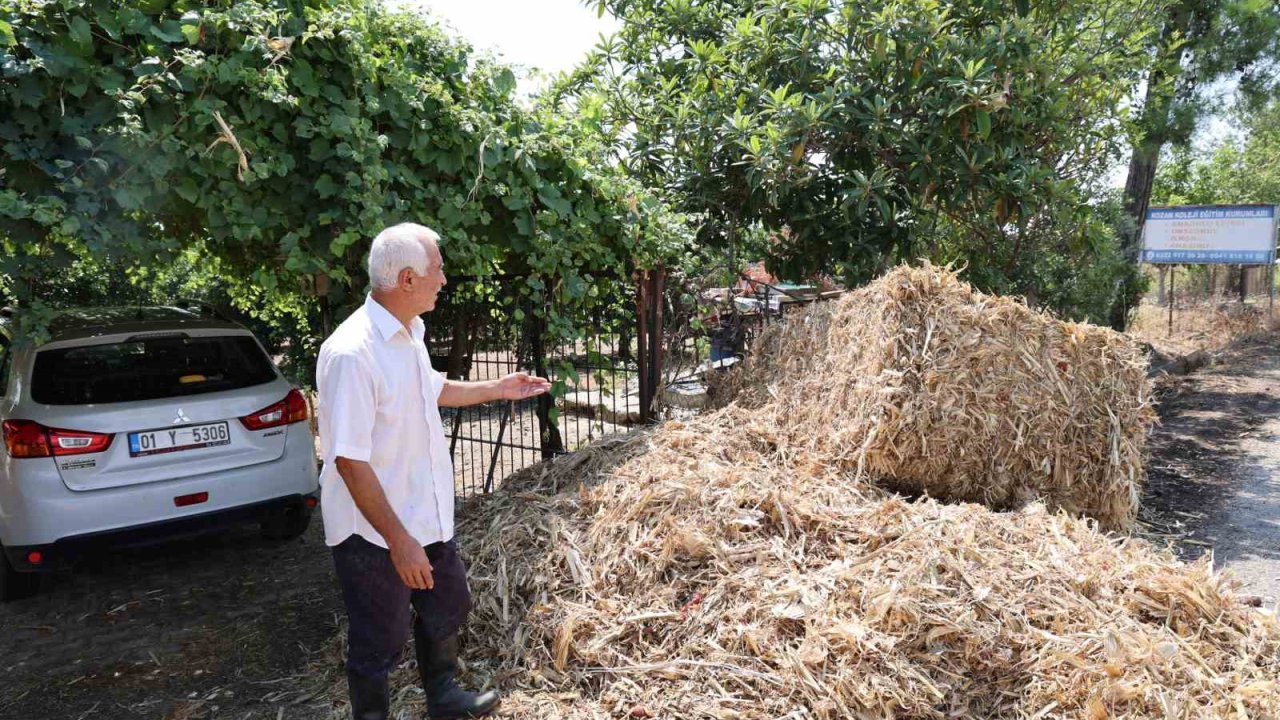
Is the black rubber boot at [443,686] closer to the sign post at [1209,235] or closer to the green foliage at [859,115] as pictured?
the green foliage at [859,115]

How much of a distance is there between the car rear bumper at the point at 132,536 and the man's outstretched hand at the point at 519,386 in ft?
7.50

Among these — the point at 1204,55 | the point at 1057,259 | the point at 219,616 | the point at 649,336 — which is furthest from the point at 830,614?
the point at 1204,55

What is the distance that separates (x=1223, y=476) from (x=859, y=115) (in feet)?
14.9

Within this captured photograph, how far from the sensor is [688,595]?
10.9 ft

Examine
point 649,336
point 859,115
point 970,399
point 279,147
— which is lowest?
point 970,399

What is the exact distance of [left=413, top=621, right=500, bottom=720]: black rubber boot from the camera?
121 inches

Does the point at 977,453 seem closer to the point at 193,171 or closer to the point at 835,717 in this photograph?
the point at 835,717

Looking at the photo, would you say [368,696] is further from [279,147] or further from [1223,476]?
[1223,476]

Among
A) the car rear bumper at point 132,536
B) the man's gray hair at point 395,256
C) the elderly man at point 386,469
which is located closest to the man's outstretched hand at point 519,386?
the elderly man at point 386,469

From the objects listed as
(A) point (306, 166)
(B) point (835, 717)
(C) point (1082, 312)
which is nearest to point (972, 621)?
(B) point (835, 717)

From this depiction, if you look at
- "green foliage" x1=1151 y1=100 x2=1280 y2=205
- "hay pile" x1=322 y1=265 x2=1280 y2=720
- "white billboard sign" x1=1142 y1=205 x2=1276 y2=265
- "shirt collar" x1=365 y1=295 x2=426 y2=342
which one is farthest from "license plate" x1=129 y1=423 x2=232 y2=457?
"green foliage" x1=1151 y1=100 x2=1280 y2=205

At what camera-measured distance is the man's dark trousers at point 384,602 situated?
2.76 m

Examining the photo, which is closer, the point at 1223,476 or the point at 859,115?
the point at 859,115

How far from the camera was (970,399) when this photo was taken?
4.37 metres
